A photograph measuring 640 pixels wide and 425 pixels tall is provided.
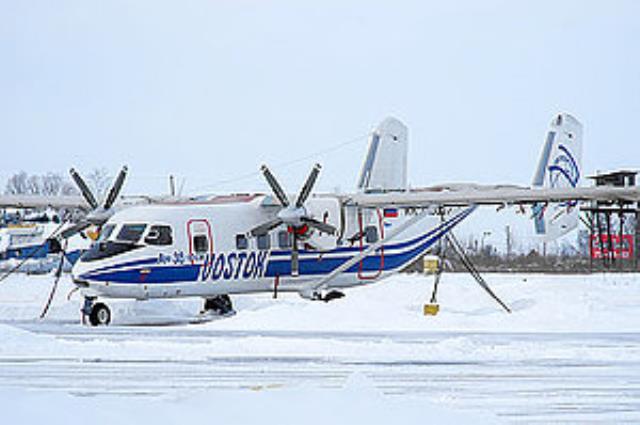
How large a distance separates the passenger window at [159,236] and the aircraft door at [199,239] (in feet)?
2.10

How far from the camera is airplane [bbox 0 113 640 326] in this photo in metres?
19.9

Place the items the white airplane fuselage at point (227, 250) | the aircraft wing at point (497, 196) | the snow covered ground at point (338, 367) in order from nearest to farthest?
the snow covered ground at point (338, 367) → the white airplane fuselage at point (227, 250) → the aircraft wing at point (497, 196)

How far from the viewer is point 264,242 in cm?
2286

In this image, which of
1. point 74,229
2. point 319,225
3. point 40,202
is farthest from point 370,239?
point 40,202

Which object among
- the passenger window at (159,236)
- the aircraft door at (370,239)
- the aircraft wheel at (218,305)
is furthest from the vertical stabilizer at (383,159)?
the passenger window at (159,236)

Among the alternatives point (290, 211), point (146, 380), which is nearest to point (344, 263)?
point (290, 211)

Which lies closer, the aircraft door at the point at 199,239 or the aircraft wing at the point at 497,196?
the aircraft door at the point at 199,239

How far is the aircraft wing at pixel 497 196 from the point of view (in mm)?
21422

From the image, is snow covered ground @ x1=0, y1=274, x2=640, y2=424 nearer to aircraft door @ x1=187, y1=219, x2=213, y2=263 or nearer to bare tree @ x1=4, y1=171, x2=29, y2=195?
aircraft door @ x1=187, y1=219, x2=213, y2=263

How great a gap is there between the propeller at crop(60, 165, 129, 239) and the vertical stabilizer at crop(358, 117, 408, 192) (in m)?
8.30

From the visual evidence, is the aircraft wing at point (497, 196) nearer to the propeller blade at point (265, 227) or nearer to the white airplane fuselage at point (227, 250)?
the white airplane fuselage at point (227, 250)

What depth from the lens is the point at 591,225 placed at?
43.3 metres

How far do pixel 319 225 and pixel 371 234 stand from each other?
3.04m

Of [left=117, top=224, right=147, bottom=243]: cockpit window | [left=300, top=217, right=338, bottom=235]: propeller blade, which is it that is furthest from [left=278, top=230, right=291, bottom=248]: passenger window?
[left=117, top=224, right=147, bottom=243]: cockpit window
